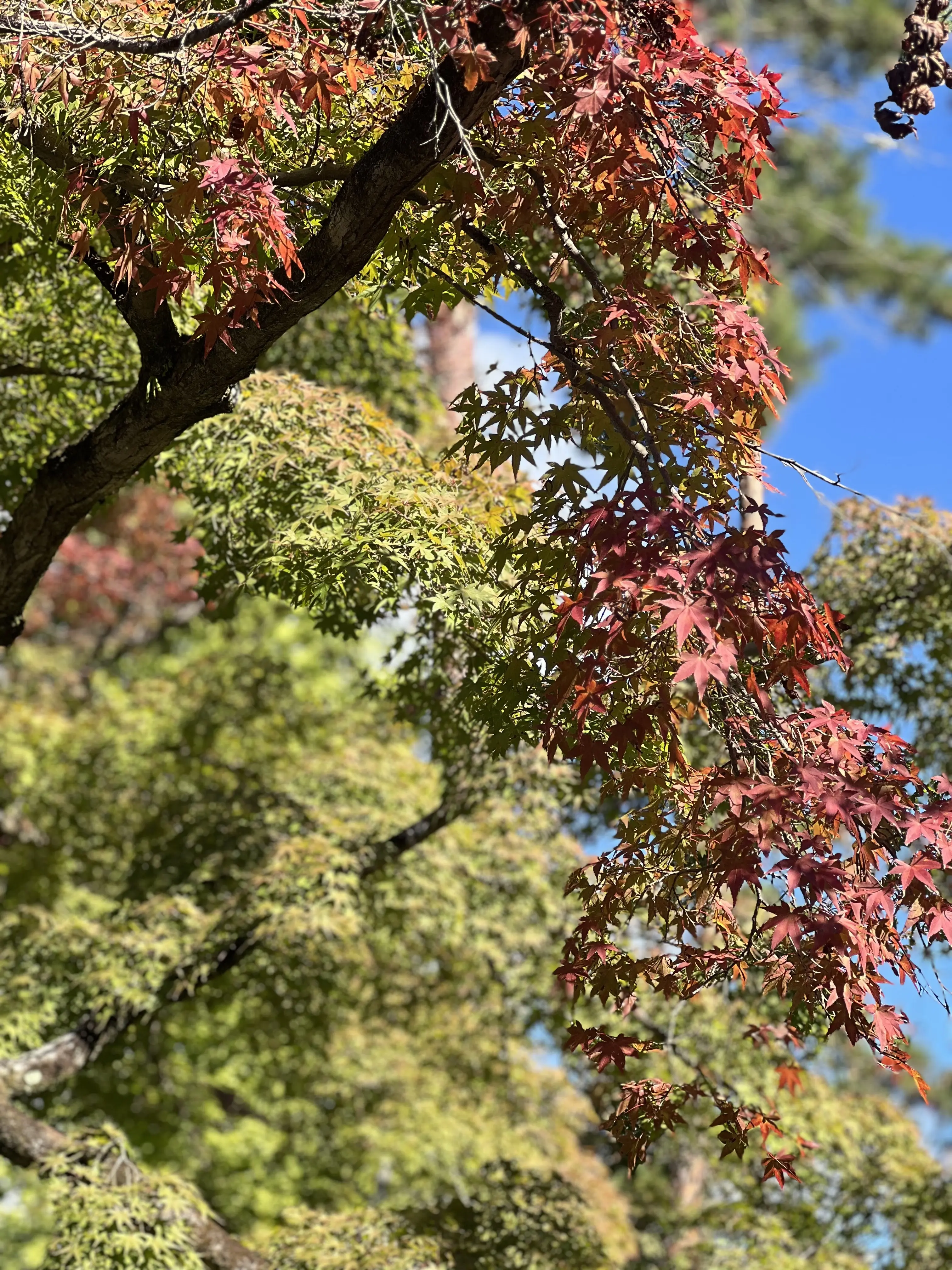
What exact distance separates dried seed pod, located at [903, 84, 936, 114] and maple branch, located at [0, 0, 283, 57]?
1.61 meters

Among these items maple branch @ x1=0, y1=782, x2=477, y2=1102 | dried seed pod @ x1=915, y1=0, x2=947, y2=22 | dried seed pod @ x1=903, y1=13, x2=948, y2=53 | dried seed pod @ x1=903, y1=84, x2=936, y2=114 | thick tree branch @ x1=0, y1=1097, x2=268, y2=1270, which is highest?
dried seed pod @ x1=915, y1=0, x2=947, y2=22

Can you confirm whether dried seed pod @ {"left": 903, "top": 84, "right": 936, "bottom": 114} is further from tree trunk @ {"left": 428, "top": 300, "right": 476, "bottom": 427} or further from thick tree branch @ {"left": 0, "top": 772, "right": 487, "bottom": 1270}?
tree trunk @ {"left": 428, "top": 300, "right": 476, "bottom": 427}

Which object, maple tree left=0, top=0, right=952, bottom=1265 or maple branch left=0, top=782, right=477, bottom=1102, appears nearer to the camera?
maple tree left=0, top=0, right=952, bottom=1265

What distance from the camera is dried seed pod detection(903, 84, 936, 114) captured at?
10.8 feet

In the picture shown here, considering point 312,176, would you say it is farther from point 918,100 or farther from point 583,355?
point 918,100

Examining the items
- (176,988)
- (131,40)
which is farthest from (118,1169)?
(131,40)

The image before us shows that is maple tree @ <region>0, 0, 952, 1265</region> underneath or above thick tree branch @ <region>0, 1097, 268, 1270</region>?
above

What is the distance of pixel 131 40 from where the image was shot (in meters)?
3.69

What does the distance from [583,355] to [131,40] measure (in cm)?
154

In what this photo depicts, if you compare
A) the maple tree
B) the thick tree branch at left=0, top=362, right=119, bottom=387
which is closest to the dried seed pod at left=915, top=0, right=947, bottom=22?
the maple tree

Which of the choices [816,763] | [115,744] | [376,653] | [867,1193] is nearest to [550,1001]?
[867,1193]

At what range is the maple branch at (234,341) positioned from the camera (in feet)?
10.9

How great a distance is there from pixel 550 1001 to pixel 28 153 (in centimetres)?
597

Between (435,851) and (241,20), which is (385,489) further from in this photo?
(435,851)
